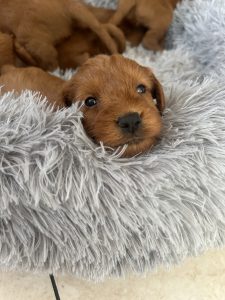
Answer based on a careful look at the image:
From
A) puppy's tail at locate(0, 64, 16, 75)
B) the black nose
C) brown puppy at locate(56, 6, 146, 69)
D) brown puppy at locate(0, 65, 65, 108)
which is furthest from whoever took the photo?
brown puppy at locate(56, 6, 146, 69)

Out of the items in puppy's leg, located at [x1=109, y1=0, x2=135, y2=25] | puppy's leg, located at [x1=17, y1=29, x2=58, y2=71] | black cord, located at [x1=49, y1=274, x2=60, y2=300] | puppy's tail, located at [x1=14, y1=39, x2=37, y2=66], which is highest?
puppy's leg, located at [x1=109, y1=0, x2=135, y2=25]

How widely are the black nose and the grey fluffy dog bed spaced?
9 cm

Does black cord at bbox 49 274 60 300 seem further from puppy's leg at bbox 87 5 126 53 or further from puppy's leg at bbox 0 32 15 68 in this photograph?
puppy's leg at bbox 87 5 126 53

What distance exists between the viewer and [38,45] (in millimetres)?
1752

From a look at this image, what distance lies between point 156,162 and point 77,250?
299 millimetres

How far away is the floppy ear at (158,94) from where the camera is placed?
1.30 metres

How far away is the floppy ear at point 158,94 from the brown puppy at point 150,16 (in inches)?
26.2

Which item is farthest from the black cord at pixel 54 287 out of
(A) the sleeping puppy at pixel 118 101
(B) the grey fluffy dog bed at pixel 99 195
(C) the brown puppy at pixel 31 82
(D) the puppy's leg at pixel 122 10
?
(D) the puppy's leg at pixel 122 10

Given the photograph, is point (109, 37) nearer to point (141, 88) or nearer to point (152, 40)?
point (152, 40)

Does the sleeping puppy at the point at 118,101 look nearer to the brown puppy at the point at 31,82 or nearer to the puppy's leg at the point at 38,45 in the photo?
the brown puppy at the point at 31,82

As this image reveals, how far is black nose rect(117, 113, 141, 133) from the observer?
1.09 metres

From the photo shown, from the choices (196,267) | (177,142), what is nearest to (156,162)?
(177,142)

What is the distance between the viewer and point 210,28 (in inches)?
71.1

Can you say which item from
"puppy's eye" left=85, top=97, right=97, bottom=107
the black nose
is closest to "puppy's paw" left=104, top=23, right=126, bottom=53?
"puppy's eye" left=85, top=97, right=97, bottom=107
